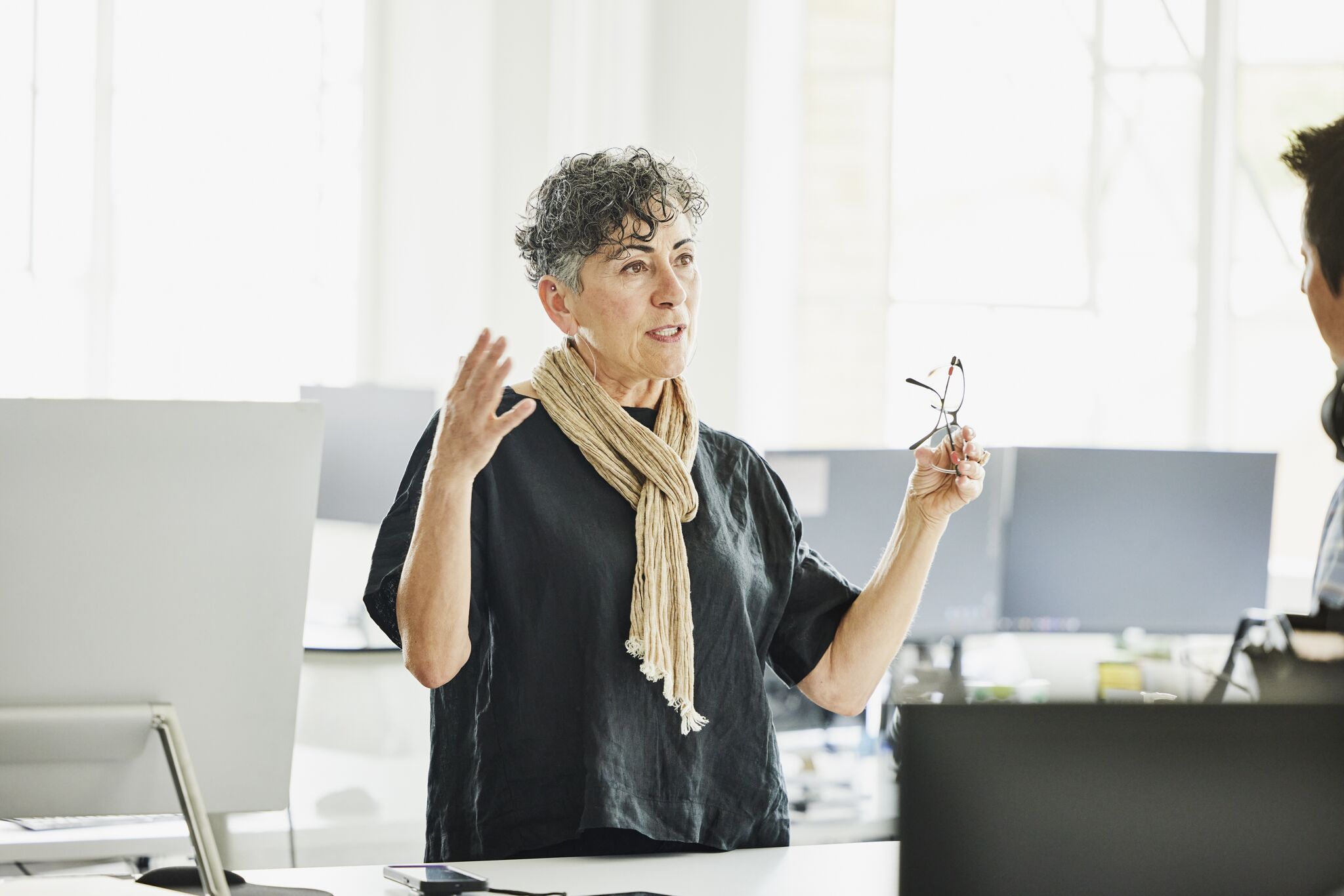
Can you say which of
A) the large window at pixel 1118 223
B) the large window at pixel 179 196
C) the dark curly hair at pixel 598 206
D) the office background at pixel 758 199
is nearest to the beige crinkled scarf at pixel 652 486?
the dark curly hair at pixel 598 206

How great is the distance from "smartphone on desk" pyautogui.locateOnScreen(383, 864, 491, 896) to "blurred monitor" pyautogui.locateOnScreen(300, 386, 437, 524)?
1849 millimetres

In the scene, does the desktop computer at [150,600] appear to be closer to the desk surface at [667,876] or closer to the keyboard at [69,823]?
the desk surface at [667,876]

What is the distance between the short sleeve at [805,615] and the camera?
159 centimetres

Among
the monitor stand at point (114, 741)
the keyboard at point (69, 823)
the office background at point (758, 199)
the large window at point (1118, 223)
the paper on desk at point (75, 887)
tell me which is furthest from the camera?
the large window at point (1118, 223)

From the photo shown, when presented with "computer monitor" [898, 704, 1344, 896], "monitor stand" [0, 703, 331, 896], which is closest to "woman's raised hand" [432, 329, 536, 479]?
"monitor stand" [0, 703, 331, 896]

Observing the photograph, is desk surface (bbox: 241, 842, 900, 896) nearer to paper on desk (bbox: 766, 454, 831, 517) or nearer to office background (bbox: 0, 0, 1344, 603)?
paper on desk (bbox: 766, 454, 831, 517)

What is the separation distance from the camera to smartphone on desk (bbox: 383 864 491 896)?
1264mm

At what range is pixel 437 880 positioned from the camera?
1270mm

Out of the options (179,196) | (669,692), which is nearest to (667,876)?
(669,692)

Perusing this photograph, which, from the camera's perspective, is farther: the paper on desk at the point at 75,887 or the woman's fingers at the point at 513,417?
the woman's fingers at the point at 513,417

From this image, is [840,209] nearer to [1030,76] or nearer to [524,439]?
[1030,76]

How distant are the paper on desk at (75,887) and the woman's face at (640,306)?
0.77 meters

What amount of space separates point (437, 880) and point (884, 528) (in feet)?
6.19

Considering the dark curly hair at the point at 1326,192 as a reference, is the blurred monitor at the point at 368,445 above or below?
below
